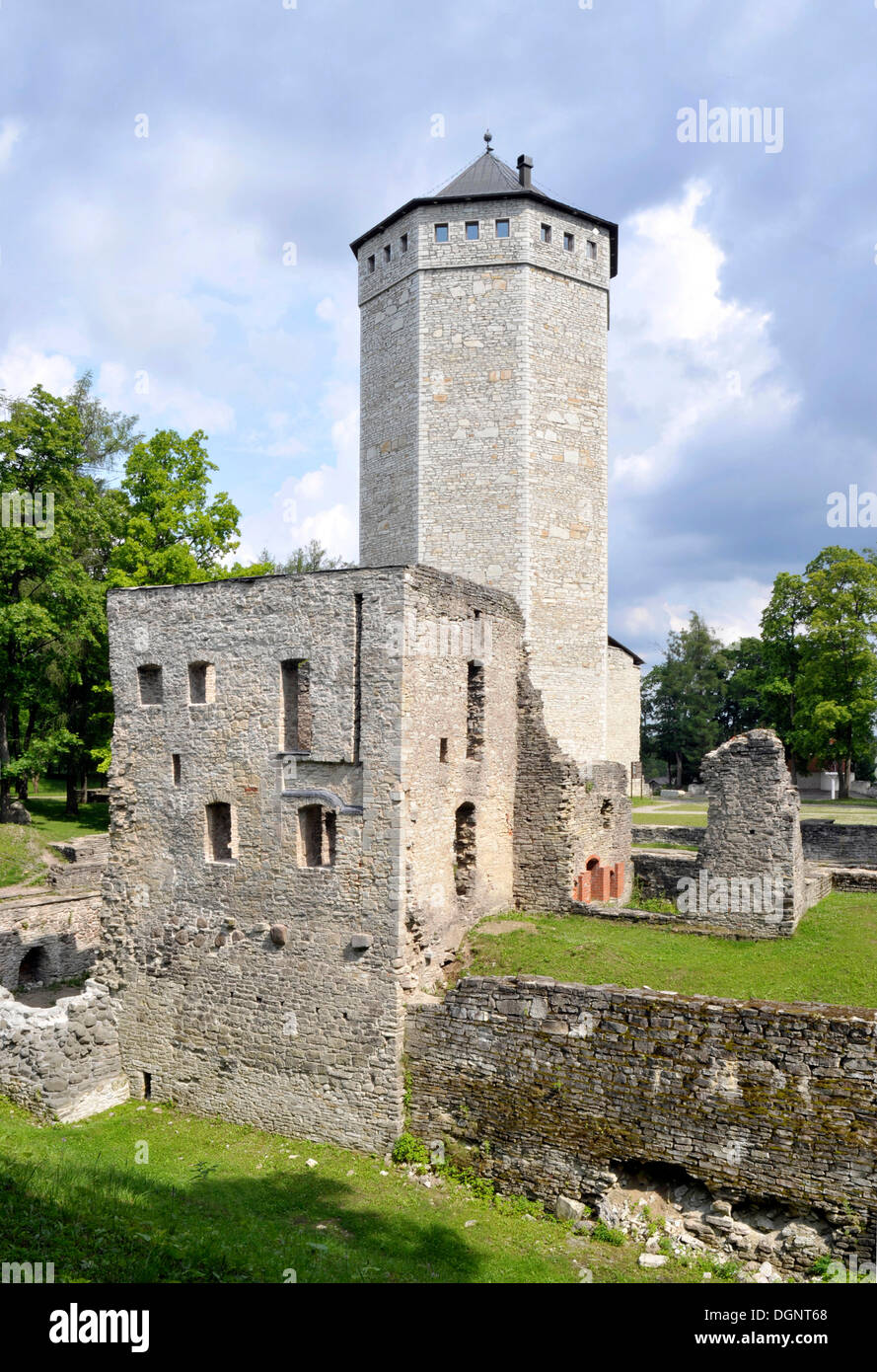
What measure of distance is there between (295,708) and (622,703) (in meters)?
24.7

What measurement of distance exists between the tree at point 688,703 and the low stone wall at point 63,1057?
1968 inches

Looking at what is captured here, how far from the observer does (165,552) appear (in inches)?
1059

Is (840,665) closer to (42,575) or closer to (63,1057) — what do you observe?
(42,575)

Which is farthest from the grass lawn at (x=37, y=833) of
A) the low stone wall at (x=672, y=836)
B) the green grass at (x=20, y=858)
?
the low stone wall at (x=672, y=836)

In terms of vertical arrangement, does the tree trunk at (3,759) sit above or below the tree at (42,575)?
below

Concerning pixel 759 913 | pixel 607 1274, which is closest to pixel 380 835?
pixel 607 1274

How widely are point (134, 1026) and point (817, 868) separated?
15572 millimetres

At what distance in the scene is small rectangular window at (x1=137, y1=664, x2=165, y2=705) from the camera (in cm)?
1675

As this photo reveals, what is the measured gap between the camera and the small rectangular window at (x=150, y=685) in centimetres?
1675

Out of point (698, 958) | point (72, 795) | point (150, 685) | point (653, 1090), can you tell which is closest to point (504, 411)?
point (150, 685)

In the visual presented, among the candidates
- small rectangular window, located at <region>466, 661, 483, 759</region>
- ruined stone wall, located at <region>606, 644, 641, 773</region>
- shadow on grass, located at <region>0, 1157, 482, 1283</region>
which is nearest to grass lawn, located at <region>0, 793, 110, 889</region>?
shadow on grass, located at <region>0, 1157, 482, 1283</region>

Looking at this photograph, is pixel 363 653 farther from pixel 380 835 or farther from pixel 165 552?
pixel 165 552

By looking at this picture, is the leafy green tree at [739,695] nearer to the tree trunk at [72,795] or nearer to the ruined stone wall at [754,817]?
the tree trunk at [72,795]

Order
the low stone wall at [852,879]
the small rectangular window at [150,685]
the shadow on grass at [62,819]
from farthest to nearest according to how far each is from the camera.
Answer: the shadow on grass at [62,819] < the low stone wall at [852,879] < the small rectangular window at [150,685]
